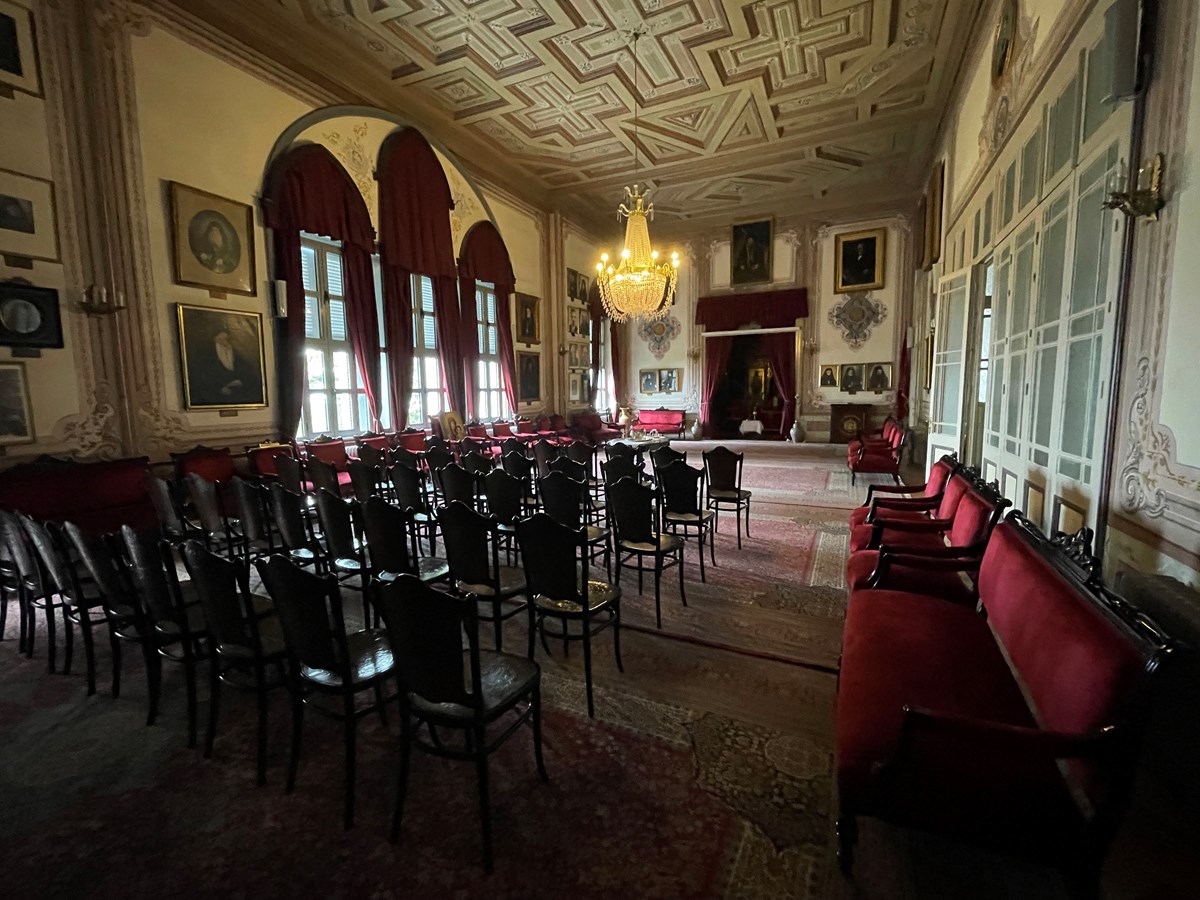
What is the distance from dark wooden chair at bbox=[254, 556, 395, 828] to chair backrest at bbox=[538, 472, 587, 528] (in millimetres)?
1468

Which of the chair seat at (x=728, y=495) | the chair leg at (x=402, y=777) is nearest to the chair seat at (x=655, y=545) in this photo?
the chair seat at (x=728, y=495)

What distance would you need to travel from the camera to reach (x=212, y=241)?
504 cm

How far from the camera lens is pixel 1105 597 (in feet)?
4.66

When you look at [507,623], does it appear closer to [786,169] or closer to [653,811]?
[653,811]

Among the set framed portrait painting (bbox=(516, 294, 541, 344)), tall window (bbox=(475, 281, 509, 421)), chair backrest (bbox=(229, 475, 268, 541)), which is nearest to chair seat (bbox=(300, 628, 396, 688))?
chair backrest (bbox=(229, 475, 268, 541))

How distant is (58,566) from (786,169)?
1055 centimetres

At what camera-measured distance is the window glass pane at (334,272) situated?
6.38 metres

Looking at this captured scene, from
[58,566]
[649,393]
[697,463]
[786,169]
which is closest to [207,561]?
[58,566]

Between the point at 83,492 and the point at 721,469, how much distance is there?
5.06 meters

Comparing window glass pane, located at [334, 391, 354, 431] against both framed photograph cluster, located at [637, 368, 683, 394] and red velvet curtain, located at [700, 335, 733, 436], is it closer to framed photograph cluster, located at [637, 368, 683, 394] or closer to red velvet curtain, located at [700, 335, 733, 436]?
framed photograph cluster, located at [637, 368, 683, 394]

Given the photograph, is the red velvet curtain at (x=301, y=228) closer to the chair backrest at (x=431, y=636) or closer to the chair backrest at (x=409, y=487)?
the chair backrest at (x=409, y=487)

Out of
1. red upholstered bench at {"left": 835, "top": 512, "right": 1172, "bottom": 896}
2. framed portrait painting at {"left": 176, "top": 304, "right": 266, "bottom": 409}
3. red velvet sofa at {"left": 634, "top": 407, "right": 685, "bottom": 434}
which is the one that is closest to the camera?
red upholstered bench at {"left": 835, "top": 512, "right": 1172, "bottom": 896}

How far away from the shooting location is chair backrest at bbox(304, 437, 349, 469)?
5.71m

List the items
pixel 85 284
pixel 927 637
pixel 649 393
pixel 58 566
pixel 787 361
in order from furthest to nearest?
pixel 649 393 → pixel 787 361 → pixel 85 284 → pixel 58 566 → pixel 927 637
